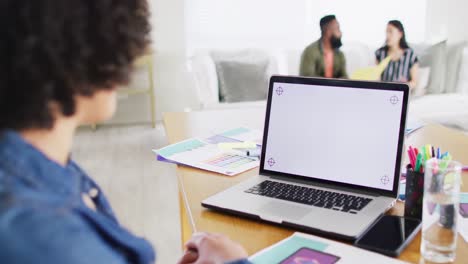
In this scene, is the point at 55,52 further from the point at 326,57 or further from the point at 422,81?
the point at 422,81

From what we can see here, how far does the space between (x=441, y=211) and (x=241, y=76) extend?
3203mm

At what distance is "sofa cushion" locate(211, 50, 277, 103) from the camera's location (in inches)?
156

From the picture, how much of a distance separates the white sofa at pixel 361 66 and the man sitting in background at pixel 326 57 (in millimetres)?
426

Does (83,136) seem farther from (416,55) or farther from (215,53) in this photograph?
(416,55)

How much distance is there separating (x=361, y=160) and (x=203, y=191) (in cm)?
36

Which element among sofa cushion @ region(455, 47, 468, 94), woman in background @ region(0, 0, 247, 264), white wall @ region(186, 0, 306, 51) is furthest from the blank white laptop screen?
white wall @ region(186, 0, 306, 51)

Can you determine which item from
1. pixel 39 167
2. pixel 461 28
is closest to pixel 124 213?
pixel 39 167

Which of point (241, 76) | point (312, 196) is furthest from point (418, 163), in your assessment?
point (241, 76)

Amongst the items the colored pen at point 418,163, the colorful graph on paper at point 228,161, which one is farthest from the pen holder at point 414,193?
the colorful graph on paper at point 228,161

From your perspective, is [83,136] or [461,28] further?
[461,28]

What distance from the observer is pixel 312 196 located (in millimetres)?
1100

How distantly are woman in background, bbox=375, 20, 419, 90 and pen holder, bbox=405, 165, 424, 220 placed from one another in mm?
2953

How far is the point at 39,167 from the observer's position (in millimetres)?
529

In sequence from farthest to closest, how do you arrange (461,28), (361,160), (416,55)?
(461,28) → (416,55) → (361,160)
